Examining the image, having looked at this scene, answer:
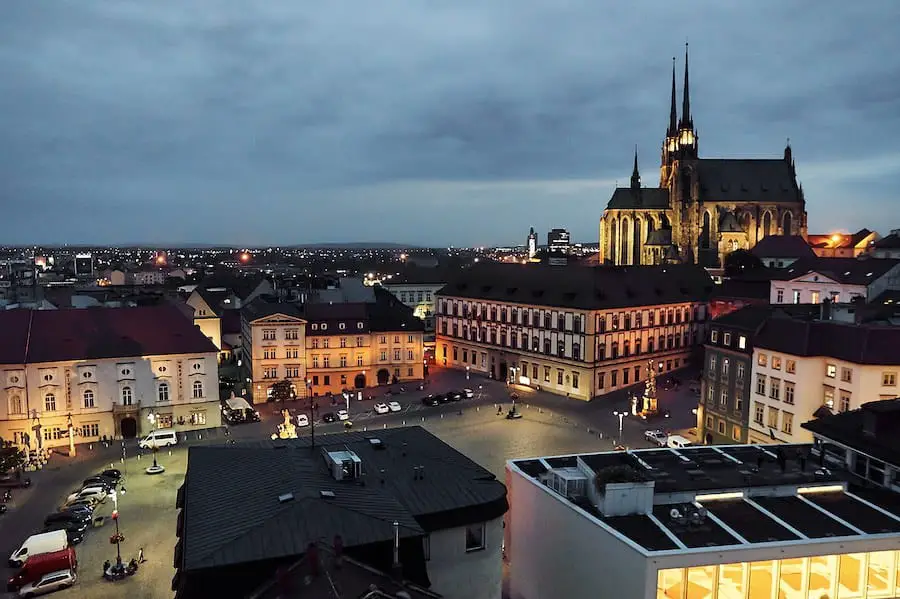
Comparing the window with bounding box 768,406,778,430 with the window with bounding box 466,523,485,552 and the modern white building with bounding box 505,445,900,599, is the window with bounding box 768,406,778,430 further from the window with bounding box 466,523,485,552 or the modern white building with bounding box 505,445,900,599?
the window with bounding box 466,523,485,552

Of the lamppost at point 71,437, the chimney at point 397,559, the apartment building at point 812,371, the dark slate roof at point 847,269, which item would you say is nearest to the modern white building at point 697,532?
the chimney at point 397,559

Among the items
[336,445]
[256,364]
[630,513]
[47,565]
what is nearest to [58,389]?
[256,364]

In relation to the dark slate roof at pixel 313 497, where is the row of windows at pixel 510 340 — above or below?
below

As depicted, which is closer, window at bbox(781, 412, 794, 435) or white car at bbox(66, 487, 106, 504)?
white car at bbox(66, 487, 106, 504)

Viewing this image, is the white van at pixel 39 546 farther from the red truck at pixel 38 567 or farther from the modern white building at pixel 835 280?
the modern white building at pixel 835 280

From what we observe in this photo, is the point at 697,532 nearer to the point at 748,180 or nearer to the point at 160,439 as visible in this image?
the point at 160,439

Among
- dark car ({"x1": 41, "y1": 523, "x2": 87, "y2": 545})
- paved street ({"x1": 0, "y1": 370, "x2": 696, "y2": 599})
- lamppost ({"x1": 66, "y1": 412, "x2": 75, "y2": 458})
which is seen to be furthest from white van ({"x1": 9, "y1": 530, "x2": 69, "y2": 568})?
lamppost ({"x1": 66, "y1": 412, "x2": 75, "y2": 458})
